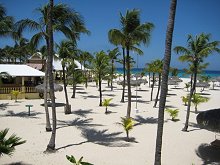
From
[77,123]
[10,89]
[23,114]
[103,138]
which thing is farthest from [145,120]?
[10,89]

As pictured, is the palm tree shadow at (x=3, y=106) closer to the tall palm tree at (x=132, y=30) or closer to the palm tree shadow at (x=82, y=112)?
the palm tree shadow at (x=82, y=112)

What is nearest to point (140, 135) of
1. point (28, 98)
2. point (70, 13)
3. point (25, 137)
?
point (25, 137)

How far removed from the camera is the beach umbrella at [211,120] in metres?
12.3

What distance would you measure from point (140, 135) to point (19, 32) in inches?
375

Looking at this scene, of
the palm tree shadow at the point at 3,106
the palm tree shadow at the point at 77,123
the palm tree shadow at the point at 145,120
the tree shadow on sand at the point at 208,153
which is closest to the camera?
the tree shadow on sand at the point at 208,153

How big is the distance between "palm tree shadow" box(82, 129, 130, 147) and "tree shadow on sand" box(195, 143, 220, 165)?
3.91 meters

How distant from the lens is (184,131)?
58.8 feet

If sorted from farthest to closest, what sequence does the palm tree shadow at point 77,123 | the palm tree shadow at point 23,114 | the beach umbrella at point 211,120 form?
the palm tree shadow at point 23,114 → the palm tree shadow at point 77,123 → the beach umbrella at point 211,120

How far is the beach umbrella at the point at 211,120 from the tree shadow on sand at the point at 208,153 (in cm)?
160

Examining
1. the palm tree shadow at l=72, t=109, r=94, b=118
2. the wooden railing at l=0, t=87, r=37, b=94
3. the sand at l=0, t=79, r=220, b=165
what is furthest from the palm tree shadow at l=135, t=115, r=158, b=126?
the wooden railing at l=0, t=87, r=37, b=94

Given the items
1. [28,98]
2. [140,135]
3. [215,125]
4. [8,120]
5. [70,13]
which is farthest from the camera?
[28,98]

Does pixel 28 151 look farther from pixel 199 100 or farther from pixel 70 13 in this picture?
pixel 199 100

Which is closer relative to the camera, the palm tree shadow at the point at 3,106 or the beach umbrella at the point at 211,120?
the beach umbrella at the point at 211,120

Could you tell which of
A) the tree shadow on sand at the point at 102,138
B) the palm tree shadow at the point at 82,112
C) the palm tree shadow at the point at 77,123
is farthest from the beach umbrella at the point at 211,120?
the palm tree shadow at the point at 82,112
